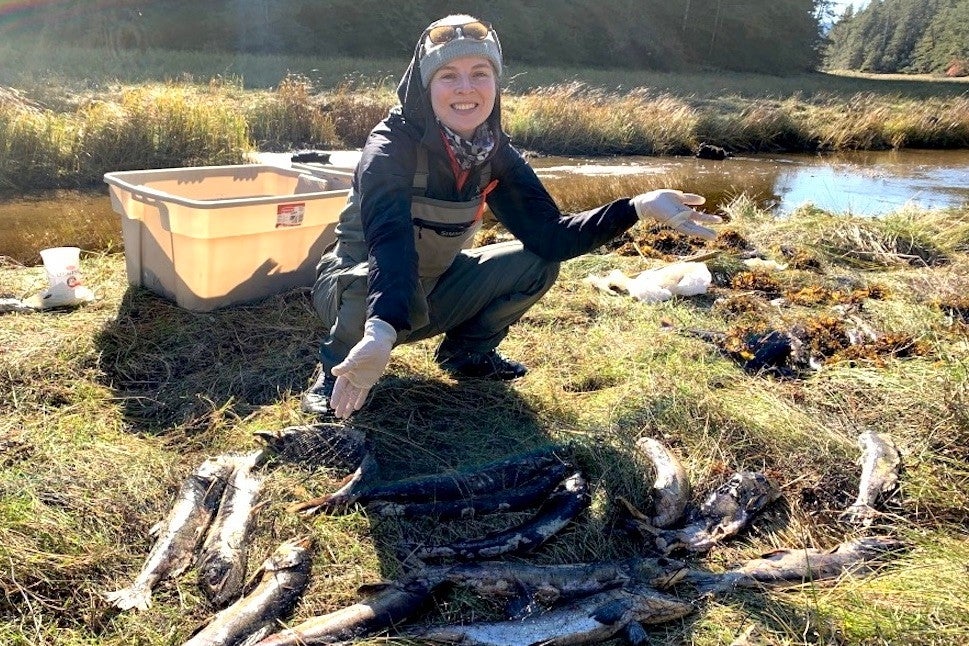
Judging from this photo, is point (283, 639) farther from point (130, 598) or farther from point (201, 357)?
point (201, 357)

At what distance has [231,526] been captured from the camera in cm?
276

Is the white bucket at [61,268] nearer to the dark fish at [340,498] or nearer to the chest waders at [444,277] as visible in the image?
the chest waders at [444,277]

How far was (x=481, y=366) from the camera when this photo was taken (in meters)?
4.02

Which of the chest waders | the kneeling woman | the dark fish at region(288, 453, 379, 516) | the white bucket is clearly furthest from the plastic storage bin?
the dark fish at region(288, 453, 379, 516)

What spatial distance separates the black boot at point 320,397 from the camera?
11.5 ft

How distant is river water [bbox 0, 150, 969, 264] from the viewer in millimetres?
7348

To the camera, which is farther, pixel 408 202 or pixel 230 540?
pixel 408 202

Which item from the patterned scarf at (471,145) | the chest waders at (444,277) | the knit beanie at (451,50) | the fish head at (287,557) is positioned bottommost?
the fish head at (287,557)

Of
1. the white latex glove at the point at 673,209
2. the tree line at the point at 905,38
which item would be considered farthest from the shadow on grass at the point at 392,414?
the tree line at the point at 905,38

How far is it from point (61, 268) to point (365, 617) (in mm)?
3264

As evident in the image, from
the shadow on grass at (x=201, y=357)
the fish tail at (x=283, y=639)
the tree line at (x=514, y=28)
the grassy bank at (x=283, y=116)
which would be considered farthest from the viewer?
the tree line at (x=514, y=28)

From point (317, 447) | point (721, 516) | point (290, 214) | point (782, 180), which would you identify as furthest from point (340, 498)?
point (782, 180)

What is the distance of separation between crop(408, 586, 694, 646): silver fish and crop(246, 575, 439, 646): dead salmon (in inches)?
3.7

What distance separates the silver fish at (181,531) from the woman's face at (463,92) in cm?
168
